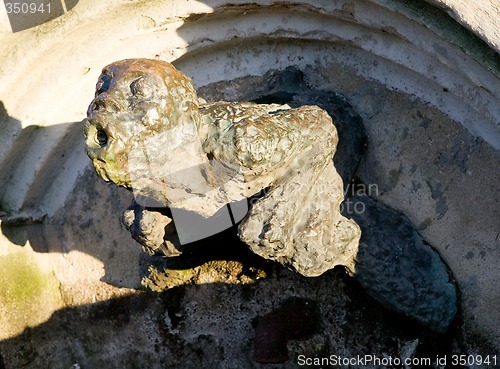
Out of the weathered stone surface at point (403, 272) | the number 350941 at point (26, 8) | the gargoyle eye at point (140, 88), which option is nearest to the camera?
the gargoyle eye at point (140, 88)

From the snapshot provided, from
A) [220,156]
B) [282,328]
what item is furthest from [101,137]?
[282,328]

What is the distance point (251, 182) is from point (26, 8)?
0.89 meters

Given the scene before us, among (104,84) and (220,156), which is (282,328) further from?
(104,84)

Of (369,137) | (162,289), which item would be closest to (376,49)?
(369,137)

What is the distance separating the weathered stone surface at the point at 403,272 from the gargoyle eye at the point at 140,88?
711 millimetres

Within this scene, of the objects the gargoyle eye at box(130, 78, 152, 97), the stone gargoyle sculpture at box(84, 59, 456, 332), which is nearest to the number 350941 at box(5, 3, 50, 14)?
the stone gargoyle sculpture at box(84, 59, 456, 332)

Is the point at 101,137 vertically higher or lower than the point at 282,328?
higher

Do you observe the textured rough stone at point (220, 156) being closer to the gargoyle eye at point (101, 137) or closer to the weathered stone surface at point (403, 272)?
the gargoyle eye at point (101, 137)

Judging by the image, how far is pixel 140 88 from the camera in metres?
1.29

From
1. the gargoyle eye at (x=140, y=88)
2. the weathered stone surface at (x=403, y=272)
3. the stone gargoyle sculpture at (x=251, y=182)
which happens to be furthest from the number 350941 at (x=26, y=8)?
the weathered stone surface at (x=403, y=272)

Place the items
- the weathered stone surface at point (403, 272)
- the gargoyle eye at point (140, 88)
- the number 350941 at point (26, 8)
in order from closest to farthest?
the gargoyle eye at point (140, 88)
the weathered stone surface at point (403, 272)
the number 350941 at point (26, 8)

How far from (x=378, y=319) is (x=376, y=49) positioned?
66 cm

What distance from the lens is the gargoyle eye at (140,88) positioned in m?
1.29

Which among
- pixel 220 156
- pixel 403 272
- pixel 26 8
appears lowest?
pixel 403 272
